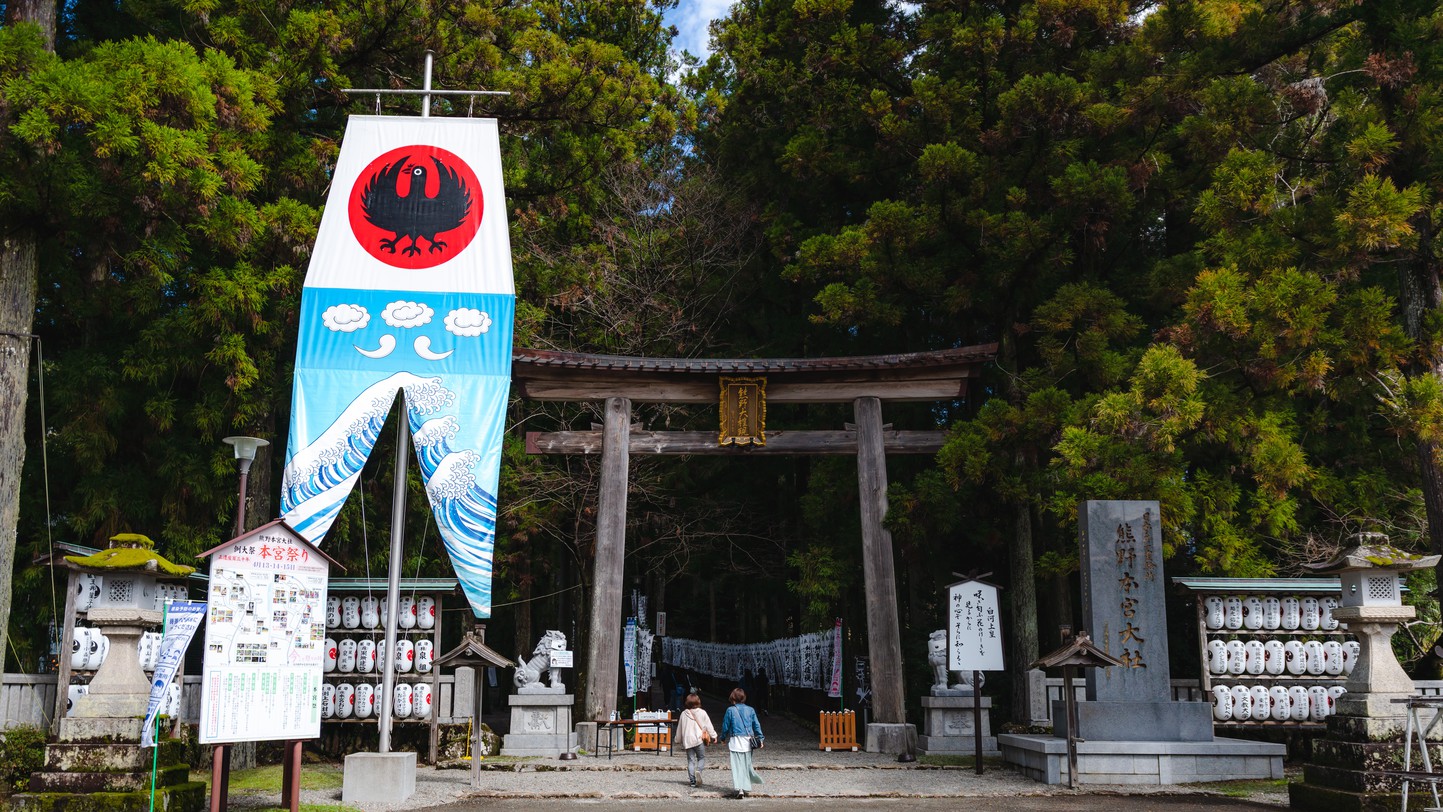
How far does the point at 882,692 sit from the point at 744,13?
14.8 metres

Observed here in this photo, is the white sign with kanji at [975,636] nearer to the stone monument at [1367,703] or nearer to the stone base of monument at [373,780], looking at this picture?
the stone monument at [1367,703]

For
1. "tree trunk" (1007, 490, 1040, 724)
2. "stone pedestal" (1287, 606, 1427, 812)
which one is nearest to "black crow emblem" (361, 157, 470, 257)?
"tree trunk" (1007, 490, 1040, 724)

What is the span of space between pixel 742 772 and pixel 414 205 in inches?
253

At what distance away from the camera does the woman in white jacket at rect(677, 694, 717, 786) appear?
10062 millimetres

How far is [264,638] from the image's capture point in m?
7.02

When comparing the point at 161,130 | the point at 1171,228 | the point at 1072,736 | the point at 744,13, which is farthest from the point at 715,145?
the point at 1072,736

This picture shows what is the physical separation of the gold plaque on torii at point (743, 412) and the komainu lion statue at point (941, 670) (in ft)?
11.9

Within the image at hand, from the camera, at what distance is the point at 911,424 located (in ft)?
61.0

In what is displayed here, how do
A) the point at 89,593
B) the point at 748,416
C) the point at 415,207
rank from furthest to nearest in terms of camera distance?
the point at 748,416 < the point at 415,207 < the point at 89,593

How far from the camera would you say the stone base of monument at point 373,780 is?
8.70 meters

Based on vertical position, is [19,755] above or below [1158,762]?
above

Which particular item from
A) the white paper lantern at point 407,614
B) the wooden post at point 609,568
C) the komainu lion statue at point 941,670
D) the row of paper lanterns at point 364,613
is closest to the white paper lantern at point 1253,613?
the komainu lion statue at point 941,670

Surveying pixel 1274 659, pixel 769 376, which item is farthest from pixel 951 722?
pixel 769 376

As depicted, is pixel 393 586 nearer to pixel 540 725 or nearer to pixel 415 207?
pixel 415 207
